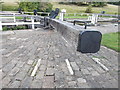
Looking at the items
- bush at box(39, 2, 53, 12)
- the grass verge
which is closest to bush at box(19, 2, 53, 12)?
bush at box(39, 2, 53, 12)

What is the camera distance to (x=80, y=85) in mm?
1749

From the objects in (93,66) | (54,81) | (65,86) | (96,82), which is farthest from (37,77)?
(93,66)

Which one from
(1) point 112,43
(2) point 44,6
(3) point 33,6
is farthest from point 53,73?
(2) point 44,6

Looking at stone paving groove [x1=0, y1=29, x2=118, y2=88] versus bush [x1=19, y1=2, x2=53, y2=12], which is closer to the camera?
stone paving groove [x1=0, y1=29, x2=118, y2=88]

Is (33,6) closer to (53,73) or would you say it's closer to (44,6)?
(44,6)

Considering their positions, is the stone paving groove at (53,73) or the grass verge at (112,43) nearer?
the stone paving groove at (53,73)

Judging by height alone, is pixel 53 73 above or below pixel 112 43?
below

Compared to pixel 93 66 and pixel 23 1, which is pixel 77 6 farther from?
pixel 93 66

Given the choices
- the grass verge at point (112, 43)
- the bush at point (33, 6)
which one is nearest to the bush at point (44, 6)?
the bush at point (33, 6)

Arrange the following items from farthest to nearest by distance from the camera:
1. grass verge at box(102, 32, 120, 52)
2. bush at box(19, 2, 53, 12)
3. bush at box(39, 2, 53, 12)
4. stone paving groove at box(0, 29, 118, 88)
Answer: bush at box(39, 2, 53, 12), bush at box(19, 2, 53, 12), grass verge at box(102, 32, 120, 52), stone paving groove at box(0, 29, 118, 88)

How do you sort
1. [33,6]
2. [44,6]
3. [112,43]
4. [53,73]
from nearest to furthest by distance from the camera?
[53,73] → [112,43] → [33,6] → [44,6]

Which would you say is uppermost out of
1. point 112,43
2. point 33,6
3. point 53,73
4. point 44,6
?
point 44,6

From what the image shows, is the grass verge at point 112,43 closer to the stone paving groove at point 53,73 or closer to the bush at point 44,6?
the stone paving groove at point 53,73

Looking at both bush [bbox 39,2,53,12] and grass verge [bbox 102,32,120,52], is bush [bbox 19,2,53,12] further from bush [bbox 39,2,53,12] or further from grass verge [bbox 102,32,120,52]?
grass verge [bbox 102,32,120,52]
